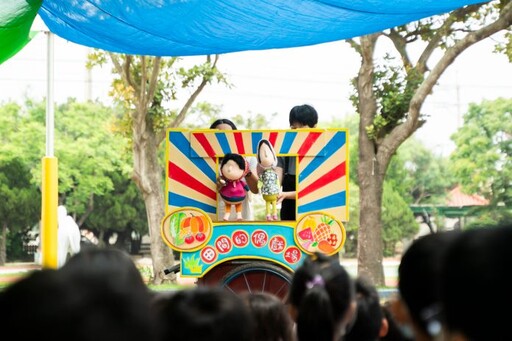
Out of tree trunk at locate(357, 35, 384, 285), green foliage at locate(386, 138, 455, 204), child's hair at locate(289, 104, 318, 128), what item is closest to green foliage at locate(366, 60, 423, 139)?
tree trunk at locate(357, 35, 384, 285)

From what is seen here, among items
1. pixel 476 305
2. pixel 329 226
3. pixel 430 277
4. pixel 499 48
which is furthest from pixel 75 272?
pixel 499 48

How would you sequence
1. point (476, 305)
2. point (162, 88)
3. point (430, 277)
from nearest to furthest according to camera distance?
point (476, 305) < point (430, 277) < point (162, 88)

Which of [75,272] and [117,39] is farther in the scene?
[117,39]

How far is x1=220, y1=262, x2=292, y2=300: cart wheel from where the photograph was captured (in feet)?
18.9

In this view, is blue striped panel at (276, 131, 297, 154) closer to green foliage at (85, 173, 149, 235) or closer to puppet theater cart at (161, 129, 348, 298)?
puppet theater cart at (161, 129, 348, 298)

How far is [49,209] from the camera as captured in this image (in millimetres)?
5633

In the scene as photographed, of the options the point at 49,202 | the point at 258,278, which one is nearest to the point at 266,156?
the point at 258,278

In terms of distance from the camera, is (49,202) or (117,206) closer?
(49,202)

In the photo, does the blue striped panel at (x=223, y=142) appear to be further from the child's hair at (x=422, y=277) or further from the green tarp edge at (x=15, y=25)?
the child's hair at (x=422, y=277)

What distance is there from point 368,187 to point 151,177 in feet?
13.1

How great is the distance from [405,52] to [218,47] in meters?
8.80

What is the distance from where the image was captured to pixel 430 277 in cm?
175

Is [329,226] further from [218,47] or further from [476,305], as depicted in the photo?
[476,305]

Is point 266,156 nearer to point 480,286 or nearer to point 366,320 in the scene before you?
point 366,320
